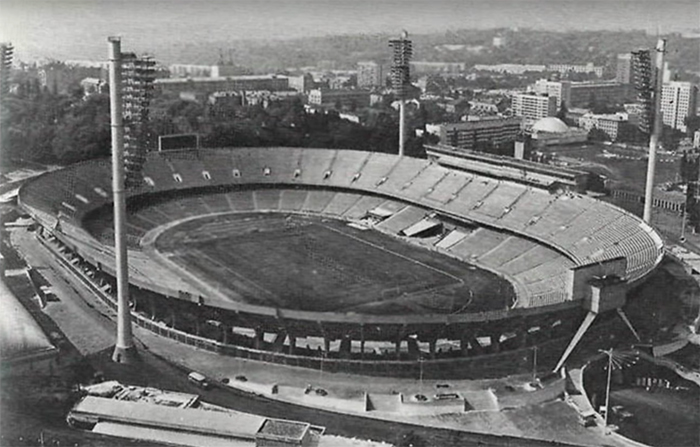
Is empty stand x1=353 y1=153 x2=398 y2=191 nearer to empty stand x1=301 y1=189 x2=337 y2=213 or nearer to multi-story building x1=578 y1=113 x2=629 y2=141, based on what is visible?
empty stand x1=301 y1=189 x2=337 y2=213

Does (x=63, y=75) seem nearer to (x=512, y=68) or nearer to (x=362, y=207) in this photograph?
(x=362, y=207)

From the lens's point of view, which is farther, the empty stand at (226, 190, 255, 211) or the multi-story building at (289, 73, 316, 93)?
the multi-story building at (289, 73, 316, 93)

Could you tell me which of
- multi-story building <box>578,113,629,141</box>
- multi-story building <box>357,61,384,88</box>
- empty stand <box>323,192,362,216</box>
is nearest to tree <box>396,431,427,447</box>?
empty stand <box>323,192,362,216</box>

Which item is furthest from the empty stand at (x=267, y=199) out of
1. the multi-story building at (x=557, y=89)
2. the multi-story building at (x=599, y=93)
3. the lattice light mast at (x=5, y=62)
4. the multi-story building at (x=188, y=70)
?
the multi-story building at (x=599, y=93)

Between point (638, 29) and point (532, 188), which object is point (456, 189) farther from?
point (638, 29)

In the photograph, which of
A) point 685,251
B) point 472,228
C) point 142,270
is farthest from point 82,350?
point 685,251
